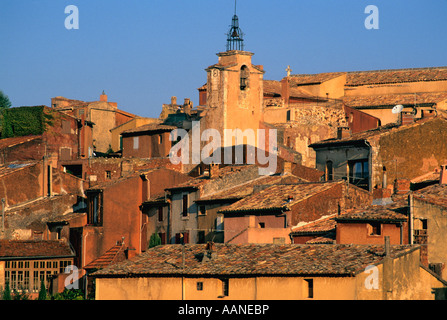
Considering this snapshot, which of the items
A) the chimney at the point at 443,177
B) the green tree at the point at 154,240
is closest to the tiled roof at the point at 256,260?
the chimney at the point at 443,177

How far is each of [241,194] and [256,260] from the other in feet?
43.2

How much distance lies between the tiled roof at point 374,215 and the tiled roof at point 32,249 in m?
16.6

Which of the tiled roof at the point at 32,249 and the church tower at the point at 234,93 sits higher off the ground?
the church tower at the point at 234,93

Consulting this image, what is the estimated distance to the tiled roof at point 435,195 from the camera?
44.3 m

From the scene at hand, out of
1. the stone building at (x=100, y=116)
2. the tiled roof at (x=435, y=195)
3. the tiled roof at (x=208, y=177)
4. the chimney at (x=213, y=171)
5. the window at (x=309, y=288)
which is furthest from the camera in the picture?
the stone building at (x=100, y=116)

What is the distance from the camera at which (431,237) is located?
143 ft

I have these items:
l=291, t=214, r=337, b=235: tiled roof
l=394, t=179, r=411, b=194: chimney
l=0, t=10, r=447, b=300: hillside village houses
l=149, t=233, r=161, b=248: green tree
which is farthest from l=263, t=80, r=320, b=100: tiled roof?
l=291, t=214, r=337, b=235: tiled roof

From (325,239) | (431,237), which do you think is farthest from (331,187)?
(431,237)

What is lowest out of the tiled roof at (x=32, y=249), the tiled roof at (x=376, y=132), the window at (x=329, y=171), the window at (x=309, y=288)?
the window at (x=309, y=288)

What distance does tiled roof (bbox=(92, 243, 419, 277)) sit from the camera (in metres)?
39.3

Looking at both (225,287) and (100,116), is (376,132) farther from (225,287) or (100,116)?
(100,116)

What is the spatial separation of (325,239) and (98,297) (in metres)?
9.48

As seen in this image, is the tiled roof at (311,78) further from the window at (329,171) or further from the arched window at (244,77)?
the window at (329,171)
